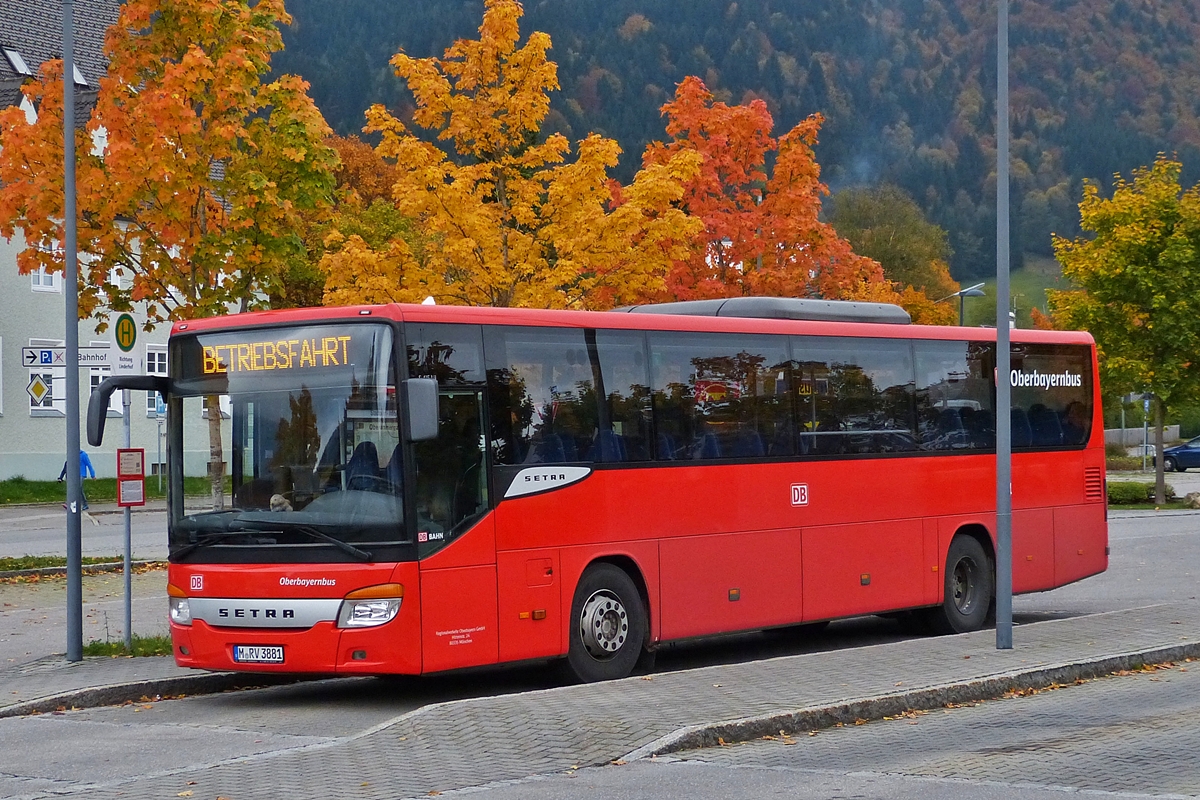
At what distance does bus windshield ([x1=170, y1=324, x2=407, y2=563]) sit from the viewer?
12102mm

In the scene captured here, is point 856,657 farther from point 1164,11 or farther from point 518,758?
point 1164,11

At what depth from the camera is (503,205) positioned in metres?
23.6

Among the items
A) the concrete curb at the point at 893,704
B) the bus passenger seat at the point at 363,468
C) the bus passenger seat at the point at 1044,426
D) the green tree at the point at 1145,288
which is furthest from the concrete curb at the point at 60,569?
the green tree at the point at 1145,288

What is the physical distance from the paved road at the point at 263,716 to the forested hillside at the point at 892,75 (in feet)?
302

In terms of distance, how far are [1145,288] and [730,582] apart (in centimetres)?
3022

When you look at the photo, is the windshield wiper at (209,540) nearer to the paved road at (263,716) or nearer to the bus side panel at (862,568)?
the paved road at (263,716)

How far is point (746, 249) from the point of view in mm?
32406

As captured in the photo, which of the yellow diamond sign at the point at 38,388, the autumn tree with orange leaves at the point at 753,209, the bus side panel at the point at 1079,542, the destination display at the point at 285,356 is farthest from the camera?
the yellow diamond sign at the point at 38,388

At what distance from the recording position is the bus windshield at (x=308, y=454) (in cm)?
1210

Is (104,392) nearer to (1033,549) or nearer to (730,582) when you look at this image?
(730,582)

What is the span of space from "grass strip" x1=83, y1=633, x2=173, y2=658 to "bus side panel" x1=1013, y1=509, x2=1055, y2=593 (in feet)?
28.9

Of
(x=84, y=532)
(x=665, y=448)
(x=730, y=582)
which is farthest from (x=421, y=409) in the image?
(x=84, y=532)

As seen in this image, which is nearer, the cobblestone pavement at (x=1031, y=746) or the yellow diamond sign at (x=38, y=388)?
the cobblestone pavement at (x=1031, y=746)

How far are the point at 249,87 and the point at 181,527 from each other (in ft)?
31.7
